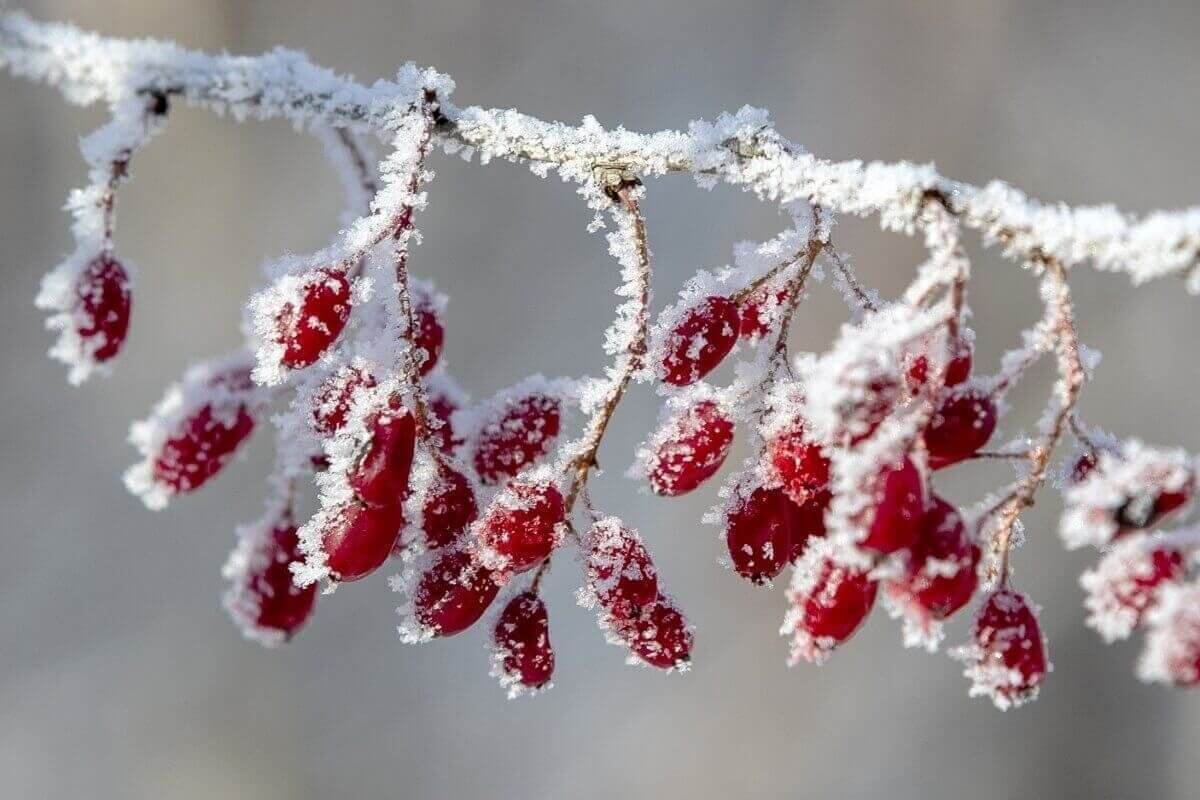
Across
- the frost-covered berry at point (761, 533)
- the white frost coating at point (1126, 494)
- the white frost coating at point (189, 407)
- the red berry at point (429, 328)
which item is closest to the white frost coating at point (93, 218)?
the white frost coating at point (189, 407)

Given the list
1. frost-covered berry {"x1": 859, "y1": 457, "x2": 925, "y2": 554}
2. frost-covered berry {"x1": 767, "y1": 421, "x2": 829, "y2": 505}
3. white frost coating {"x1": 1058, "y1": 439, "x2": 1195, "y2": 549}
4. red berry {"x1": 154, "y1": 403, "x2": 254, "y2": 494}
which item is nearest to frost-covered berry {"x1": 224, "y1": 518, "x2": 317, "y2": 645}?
red berry {"x1": 154, "y1": 403, "x2": 254, "y2": 494}

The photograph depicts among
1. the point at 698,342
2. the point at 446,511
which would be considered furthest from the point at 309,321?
the point at 698,342

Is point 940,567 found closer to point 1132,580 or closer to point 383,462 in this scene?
point 1132,580

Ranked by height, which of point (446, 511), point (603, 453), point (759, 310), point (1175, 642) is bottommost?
point (1175, 642)

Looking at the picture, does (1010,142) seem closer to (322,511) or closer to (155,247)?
(155,247)

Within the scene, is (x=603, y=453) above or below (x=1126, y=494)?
above

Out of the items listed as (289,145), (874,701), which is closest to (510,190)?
(289,145)

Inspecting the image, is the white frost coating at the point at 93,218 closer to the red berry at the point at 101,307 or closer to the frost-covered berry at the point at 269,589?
the red berry at the point at 101,307
